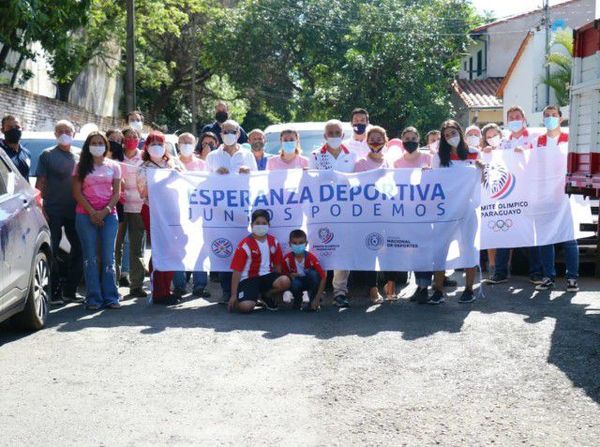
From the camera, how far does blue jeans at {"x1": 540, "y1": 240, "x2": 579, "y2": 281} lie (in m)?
10.5

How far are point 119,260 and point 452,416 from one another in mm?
6512

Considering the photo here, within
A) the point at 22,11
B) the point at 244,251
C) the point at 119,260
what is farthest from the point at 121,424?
the point at 22,11

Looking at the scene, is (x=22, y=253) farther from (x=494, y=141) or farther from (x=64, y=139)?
(x=494, y=141)

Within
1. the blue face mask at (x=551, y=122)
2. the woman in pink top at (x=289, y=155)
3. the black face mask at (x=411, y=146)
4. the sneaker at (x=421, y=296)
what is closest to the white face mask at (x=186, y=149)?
the woman in pink top at (x=289, y=155)

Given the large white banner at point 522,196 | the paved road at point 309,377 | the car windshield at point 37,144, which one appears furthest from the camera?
the car windshield at point 37,144

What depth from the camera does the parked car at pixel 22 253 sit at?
7.36 m

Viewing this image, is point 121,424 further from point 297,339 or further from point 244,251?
point 244,251

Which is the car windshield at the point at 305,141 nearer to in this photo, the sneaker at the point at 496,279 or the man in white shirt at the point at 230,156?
the man in white shirt at the point at 230,156

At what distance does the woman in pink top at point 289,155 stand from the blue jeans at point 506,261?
276 cm

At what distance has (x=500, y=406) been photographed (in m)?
5.71

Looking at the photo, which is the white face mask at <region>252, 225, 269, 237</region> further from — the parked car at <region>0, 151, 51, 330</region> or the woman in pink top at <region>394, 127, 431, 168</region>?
the parked car at <region>0, 151, 51, 330</region>

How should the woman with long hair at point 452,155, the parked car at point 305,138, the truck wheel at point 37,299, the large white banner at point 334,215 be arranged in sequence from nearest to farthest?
the truck wheel at point 37,299 → the woman with long hair at point 452,155 → the large white banner at point 334,215 → the parked car at point 305,138

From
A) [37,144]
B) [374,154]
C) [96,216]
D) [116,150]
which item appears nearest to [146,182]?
[116,150]

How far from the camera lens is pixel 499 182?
1106 cm
